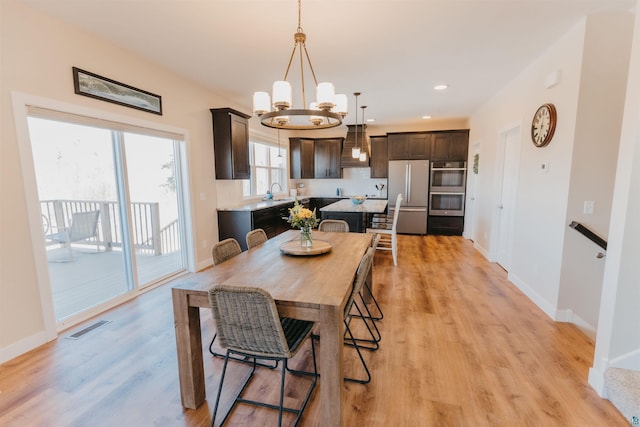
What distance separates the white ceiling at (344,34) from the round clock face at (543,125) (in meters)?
0.64

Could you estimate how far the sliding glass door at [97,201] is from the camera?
2.57 m

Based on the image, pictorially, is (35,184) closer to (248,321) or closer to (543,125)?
(248,321)

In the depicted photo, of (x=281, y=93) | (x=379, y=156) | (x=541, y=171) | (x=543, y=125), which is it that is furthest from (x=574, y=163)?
(x=379, y=156)

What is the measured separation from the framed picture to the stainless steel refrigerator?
4975mm

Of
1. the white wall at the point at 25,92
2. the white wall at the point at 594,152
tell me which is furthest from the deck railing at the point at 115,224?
the white wall at the point at 594,152

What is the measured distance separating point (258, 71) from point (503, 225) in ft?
13.3

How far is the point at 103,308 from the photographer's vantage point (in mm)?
2990

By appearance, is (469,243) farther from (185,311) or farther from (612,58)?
(185,311)

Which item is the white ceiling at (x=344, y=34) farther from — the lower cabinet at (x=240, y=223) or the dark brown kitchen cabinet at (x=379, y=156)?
the dark brown kitchen cabinet at (x=379, y=156)

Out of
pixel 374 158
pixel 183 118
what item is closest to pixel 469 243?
pixel 374 158

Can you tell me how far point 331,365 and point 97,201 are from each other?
116 inches

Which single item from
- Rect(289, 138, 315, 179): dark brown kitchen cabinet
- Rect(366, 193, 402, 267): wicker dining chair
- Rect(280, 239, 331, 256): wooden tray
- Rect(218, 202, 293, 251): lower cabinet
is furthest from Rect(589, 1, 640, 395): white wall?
Rect(289, 138, 315, 179): dark brown kitchen cabinet

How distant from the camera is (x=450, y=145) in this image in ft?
21.5

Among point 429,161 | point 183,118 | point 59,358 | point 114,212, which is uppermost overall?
point 183,118
